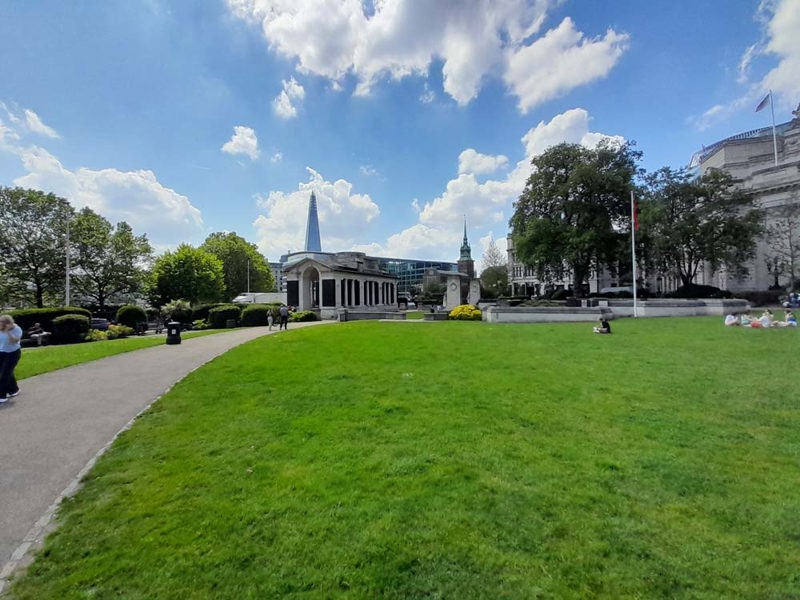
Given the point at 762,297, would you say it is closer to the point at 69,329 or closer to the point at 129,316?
the point at 69,329

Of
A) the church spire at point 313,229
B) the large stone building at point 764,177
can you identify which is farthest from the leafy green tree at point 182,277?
the church spire at point 313,229

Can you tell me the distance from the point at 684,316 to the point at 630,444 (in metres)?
24.6

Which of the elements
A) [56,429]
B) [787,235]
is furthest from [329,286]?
[787,235]

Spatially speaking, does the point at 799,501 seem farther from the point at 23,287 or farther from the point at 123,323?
the point at 23,287

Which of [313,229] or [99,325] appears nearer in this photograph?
[99,325]

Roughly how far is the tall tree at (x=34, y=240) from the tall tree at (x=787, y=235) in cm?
6858

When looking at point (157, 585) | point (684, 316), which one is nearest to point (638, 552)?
point (157, 585)

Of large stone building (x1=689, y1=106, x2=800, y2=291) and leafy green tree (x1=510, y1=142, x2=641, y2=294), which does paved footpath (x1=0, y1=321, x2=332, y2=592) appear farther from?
large stone building (x1=689, y1=106, x2=800, y2=291)

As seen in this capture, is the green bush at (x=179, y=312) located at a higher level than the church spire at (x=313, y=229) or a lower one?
lower

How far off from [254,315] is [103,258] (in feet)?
73.6

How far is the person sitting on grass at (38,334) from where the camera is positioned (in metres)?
20.5

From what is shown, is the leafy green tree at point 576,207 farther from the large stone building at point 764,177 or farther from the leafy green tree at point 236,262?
the leafy green tree at point 236,262

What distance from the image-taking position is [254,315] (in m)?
31.5

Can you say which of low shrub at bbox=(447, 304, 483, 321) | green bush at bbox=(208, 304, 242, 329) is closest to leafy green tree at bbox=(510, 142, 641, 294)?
low shrub at bbox=(447, 304, 483, 321)
